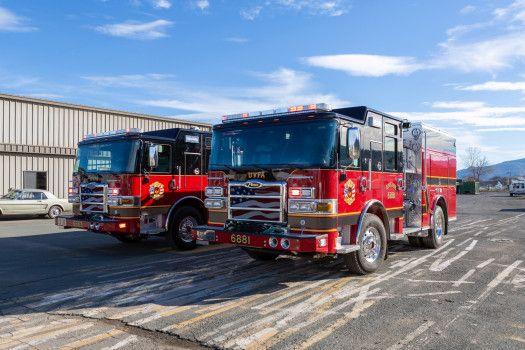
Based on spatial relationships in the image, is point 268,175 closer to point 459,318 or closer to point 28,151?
point 459,318

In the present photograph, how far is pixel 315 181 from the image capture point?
6891mm

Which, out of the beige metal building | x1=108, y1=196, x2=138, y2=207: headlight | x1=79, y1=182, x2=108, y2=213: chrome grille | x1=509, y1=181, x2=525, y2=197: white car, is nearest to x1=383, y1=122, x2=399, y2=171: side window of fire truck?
x1=108, y1=196, x2=138, y2=207: headlight

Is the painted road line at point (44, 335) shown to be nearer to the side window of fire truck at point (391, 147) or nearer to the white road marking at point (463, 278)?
the white road marking at point (463, 278)

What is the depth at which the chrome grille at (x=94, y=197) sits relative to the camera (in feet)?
Answer: 34.2

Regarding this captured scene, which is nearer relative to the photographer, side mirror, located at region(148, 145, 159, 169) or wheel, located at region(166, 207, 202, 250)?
side mirror, located at region(148, 145, 159, 169)

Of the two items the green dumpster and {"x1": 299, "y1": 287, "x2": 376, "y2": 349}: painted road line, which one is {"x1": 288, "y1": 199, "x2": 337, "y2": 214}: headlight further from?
the green dumpster

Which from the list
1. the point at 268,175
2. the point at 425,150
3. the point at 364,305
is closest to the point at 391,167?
the point at 425,150

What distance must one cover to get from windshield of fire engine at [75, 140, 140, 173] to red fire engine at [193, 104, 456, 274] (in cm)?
287

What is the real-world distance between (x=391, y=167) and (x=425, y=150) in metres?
2.04

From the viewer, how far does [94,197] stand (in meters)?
10.7

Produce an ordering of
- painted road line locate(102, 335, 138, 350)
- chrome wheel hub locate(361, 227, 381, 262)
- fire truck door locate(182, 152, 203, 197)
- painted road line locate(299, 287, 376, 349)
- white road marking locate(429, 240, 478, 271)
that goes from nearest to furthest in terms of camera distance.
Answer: painted road line locate(102, 335, 138, 350) → painted road line locate(299, 287, 376, 349) → chrome wheel hub locate(361, 227, 381, 262) → white road marking locate(429, 240, 478, 271) → fire truck door locate(182, 152, 203, 197)

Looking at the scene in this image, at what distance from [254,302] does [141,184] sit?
5.10 metres

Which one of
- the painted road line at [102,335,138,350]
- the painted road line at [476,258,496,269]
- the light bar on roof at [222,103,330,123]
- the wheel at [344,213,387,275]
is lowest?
the painted road line at [102,335,138,350]

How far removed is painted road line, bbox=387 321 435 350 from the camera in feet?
15.3
